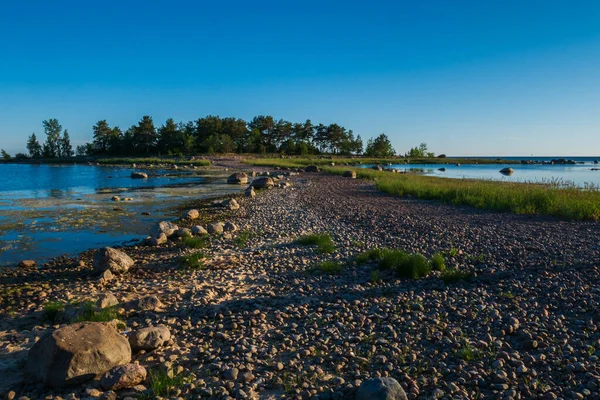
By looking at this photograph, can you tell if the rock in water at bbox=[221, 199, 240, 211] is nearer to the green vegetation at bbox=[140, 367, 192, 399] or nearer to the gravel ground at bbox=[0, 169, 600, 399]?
the gravel ground at bbox=[0, 169, 600, 399]

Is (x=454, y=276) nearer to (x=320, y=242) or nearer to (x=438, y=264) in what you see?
(x=438, y=264)

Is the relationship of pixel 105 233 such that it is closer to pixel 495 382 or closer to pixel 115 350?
pixel 115 350

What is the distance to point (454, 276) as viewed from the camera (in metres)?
9.90

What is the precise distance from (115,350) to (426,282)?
24.7ft

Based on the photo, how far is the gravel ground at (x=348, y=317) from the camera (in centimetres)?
557

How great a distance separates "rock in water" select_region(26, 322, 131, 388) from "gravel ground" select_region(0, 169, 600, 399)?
0.21 m

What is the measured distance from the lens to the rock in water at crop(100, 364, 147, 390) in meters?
5.50

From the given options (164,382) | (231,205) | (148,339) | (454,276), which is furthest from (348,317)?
(231,205)

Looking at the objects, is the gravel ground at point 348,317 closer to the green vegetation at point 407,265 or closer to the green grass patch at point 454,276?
the green grass patch at point 454,276

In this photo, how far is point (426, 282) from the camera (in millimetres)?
9844

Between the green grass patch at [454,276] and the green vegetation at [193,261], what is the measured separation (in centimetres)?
750

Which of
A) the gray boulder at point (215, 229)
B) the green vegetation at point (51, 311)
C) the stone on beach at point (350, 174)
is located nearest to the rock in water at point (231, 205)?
the gray boulder at point (215, 229)

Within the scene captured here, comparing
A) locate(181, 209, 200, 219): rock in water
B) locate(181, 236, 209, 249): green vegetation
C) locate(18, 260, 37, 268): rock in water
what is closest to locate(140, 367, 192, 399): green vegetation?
locate(181, 236, 209, 249): green vegetation

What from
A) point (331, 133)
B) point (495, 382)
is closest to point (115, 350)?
point (495, 382)
